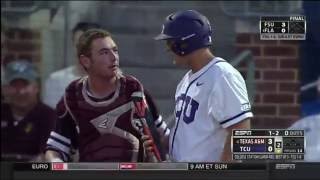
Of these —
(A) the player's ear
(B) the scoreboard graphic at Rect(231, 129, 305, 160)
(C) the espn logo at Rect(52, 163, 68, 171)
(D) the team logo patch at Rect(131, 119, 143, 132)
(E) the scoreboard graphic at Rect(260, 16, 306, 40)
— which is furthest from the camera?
(A) the player's ear

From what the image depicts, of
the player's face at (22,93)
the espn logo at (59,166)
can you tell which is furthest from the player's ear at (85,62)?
the player's face at (22,93)

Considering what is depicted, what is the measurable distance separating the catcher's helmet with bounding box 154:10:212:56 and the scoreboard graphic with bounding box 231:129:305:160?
37cm

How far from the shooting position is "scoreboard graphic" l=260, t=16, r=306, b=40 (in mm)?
2521

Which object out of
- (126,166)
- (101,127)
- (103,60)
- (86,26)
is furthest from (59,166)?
(86,26)

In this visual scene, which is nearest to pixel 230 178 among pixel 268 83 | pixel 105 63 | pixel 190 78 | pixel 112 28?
pixel 190 78

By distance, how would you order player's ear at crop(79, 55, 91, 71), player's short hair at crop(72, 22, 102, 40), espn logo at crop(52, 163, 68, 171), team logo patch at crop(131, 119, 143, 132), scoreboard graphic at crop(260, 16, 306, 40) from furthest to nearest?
player's short hair at crop(72, 22, 102, 40), player's ear at crop(79, 55, 91, 71), team logo patch at crop(131, 119, 143, 132), scoreboard graphic at crop(260, 16, 306, 40), espn logo at crop(52, 163, 68, 171)

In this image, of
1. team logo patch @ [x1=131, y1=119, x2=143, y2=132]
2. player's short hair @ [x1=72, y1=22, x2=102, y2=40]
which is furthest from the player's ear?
player's short hair @ [x1=72, y1=22, x2=102, y2=40]

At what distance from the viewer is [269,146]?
241 cm

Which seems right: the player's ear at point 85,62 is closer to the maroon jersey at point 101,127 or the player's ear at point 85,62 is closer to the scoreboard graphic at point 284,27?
the maroon jersey at point 101,127

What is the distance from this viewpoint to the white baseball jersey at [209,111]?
2.56m

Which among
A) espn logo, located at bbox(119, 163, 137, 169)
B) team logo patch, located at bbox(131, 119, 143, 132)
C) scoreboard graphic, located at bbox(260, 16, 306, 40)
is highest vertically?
scoreboard graphic, located at bbox(260, 16, 306, 40)

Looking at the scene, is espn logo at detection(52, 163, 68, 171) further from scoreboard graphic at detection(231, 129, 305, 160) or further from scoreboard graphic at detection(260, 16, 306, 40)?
scoreboard graphic at detection(260, 16, 306, 40)

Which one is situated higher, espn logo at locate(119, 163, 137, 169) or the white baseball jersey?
the white baseball jersey

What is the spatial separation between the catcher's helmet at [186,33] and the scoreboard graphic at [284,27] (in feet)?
0.66
